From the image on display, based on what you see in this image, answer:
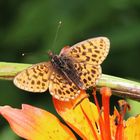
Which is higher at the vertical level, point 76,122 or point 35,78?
point 35,78

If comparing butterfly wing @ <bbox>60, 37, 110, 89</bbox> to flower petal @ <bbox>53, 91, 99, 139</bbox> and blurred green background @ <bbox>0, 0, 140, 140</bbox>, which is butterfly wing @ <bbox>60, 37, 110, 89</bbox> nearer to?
flower petal @ <bbox>53, 91, 99, 139</bbox>

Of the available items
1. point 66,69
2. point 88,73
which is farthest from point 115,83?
point 66,69

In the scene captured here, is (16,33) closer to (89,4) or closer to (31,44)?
(31,44)

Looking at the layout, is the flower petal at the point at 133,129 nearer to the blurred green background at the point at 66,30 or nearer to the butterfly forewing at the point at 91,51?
the butterfly forewing at the point at 91,51

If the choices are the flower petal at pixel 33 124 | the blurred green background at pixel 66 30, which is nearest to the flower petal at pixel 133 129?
the flower petal at pixel 33 124

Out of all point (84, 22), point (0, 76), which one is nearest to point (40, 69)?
point (0, 76)

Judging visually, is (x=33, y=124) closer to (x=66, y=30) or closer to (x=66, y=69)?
(x=66, y=69)
